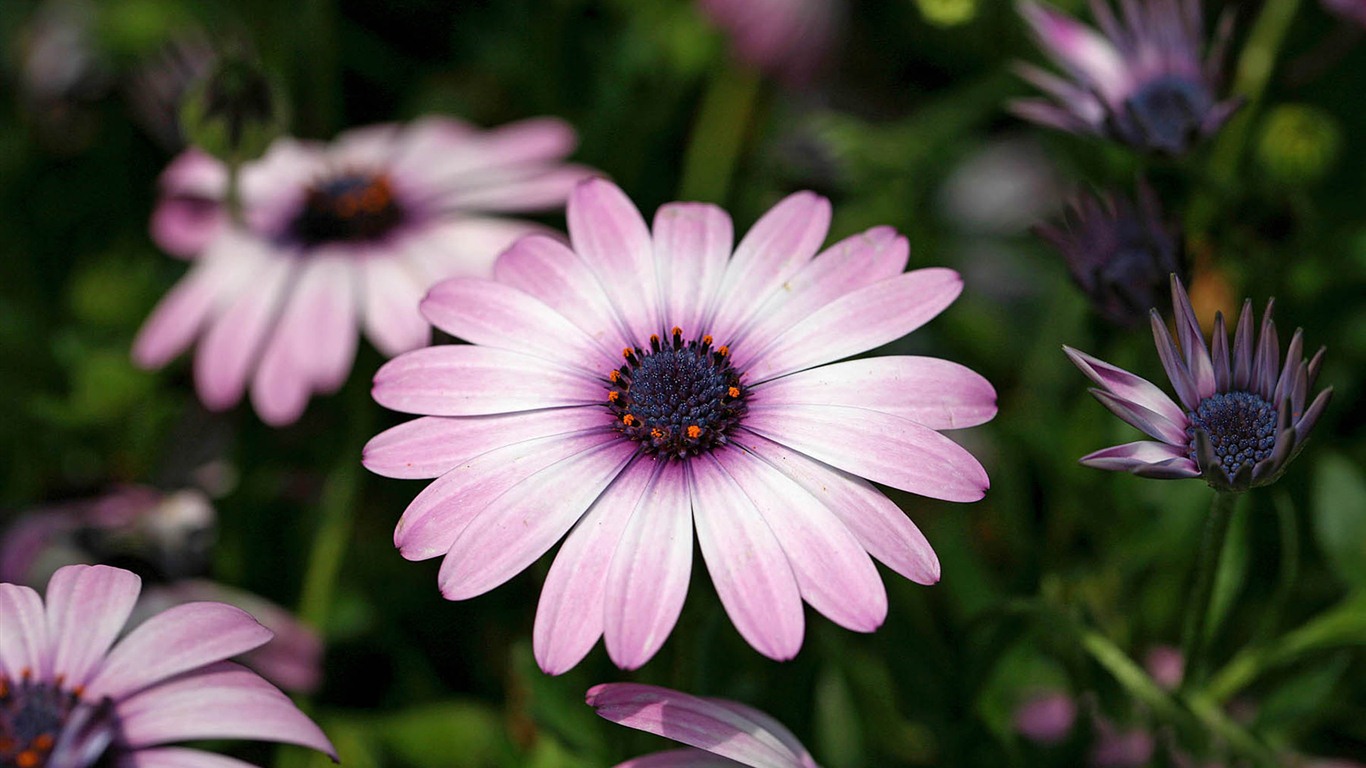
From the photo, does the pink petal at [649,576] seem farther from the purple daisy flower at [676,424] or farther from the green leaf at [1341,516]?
the green leaf at [1341,516]

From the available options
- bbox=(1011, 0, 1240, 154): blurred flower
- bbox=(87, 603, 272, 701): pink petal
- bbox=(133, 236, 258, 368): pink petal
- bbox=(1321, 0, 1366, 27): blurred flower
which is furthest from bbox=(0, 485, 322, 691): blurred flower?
bbox=(1321, 0, 1366, 27): blurred flower

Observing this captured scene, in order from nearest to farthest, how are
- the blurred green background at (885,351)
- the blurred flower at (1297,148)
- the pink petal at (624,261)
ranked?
the pink petal at (624,261), the blurred green background at (885,351), the blurred flower at (1297,148)

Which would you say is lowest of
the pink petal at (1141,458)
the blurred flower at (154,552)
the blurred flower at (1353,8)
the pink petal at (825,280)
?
the pink petal at (1141,458)

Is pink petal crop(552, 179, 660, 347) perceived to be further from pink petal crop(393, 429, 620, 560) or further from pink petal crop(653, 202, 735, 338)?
pink petal crop(393, 429, 620, 560)

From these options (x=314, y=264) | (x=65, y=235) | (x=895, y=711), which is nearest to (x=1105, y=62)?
(x=895, y=711)

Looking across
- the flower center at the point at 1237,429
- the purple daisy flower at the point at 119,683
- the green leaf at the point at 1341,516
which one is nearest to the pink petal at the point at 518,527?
the purple daisy flower at the point at 119,683

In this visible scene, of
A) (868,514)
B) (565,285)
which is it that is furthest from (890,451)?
(565,285)

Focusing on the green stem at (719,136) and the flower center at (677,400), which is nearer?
the flower center at (677,400)
